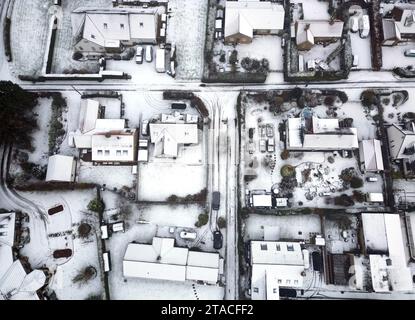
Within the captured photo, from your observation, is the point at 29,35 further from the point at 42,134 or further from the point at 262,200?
the point at 262,200

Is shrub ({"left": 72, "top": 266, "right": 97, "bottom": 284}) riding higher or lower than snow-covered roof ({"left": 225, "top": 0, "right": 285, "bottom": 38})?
lower

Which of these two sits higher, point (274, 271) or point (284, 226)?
point (284, 226)

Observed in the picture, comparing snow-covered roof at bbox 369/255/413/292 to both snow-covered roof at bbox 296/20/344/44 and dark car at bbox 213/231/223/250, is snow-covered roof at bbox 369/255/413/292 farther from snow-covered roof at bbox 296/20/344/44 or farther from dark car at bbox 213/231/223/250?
snow-covered roof at bbox 296/20/344/44

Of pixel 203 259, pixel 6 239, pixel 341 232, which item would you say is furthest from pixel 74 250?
pixel 341 232

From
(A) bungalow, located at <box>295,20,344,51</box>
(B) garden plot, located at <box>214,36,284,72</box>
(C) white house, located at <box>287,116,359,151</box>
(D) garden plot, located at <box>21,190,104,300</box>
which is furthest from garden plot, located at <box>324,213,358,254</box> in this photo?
(D) garden plot, located at <box>21,190,104,300</box>
